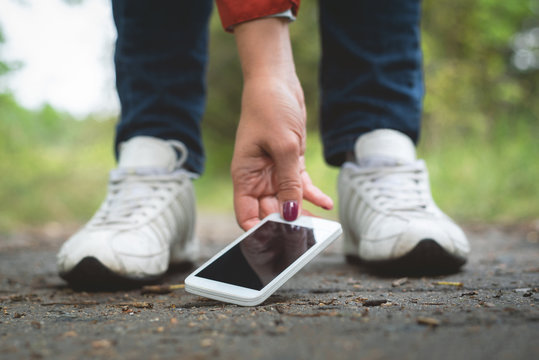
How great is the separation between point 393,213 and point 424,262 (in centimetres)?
17

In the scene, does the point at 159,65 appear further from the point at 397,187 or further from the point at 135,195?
the point at 397,187

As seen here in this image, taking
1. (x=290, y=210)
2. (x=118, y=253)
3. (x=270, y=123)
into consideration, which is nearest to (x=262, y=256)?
(x=290, y=210)

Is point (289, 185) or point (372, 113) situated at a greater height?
point (372, 113)

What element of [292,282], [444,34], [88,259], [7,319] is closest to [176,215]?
[88,259]

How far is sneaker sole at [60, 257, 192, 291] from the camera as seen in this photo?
4.16ft

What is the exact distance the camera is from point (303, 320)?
0.82 metres

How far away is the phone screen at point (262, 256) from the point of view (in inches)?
41.7

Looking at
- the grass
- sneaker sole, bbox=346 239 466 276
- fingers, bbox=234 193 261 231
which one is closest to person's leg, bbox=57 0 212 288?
fingers, bbox=234 193 261 231

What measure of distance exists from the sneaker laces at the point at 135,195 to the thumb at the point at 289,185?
467 millimetres

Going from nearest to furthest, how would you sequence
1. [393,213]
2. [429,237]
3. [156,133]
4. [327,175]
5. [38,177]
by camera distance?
[429,237] → [393,213] → [156,133] → [38,177] → [327,175]

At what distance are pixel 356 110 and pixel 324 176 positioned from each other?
15.9 feet

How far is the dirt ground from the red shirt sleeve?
69 centimetres

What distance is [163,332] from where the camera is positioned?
77 cm

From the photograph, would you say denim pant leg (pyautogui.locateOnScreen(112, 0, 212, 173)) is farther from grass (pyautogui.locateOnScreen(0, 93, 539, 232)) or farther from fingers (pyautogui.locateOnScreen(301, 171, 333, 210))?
grass (pyautogui.locateOnScreen(0, 93, 539, 232))
